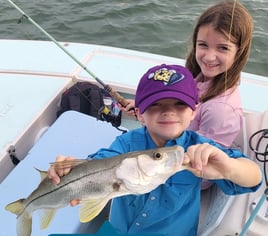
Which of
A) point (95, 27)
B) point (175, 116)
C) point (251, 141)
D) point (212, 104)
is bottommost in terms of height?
point (95, 27)

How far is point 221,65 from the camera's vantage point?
2.12m

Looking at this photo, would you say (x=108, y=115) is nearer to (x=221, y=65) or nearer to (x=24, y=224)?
(x=221, y=65)

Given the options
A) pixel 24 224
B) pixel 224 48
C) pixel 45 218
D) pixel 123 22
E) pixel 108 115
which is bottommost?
pixel 123 22

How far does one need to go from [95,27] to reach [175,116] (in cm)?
468

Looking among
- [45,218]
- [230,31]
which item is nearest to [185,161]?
[45,218]

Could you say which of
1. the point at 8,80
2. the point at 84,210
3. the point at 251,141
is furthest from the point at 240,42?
the point at 8,80

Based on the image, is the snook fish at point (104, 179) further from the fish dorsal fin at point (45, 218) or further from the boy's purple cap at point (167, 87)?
the boy's purple cap at point (167, 87)

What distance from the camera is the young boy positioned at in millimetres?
1406

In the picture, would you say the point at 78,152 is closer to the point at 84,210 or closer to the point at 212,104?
the point at 212,104

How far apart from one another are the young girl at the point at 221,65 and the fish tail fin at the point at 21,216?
2.91ft

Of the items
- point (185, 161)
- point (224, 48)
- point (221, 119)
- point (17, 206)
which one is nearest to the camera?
point (185, 161)

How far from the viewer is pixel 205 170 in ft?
4.61

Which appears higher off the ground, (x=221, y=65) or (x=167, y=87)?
(x=167, y=87)

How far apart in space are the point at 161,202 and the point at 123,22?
15.3 ft
